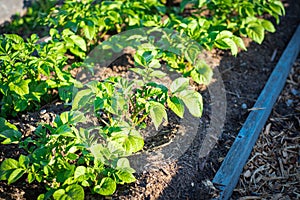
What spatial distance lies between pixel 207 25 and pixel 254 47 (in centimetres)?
82

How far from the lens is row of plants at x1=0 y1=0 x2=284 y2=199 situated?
6.92 feet

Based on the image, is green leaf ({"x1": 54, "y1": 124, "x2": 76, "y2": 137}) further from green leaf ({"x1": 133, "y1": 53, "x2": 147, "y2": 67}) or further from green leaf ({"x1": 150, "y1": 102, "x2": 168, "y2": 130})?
green leaf ({"x1": 133, "y1": 53, "x2": 147, "y2": 67})

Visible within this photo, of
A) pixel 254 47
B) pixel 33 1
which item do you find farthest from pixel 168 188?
pixel 33 1

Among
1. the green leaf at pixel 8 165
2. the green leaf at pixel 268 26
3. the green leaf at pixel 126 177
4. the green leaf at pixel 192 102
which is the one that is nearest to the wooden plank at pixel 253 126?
the green leaf at pixel 268 26

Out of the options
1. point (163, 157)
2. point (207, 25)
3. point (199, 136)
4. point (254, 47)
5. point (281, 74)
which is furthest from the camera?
point (254, 47)

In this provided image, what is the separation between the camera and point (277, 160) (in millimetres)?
2826

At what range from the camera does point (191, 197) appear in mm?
2354

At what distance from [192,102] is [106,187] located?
2.05 ft

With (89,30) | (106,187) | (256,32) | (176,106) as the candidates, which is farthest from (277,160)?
(89,30)

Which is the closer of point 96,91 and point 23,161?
point 23,161

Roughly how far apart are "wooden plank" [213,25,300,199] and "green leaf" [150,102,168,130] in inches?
22.1

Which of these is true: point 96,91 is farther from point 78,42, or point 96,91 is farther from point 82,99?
point 78,42

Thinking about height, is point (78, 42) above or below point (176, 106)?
above

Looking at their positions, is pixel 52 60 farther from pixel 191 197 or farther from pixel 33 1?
pixel 33 1
